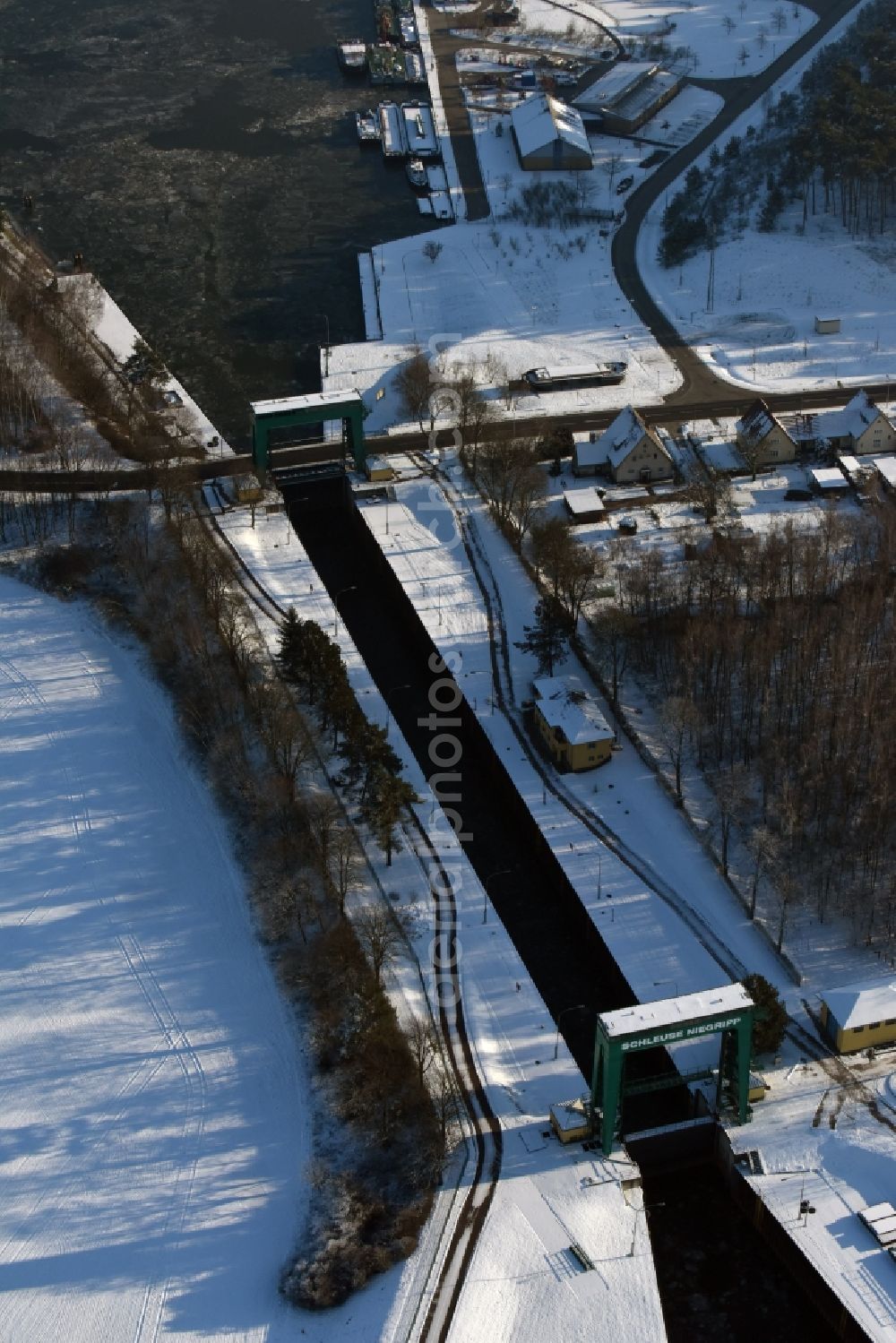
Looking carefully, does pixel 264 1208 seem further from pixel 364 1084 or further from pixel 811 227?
pixel 811 227

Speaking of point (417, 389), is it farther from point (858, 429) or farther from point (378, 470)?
point (858, 429)

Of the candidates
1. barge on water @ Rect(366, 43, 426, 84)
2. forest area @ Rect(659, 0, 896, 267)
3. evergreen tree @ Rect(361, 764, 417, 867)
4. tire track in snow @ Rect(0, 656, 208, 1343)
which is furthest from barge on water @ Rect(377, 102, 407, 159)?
evergreen tree @ Rect(361, 764, 417, 867)

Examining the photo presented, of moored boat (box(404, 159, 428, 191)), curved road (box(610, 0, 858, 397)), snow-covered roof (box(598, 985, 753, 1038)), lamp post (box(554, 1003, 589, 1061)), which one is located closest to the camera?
snow-covered roof (box(598, 985, 753, 1038))

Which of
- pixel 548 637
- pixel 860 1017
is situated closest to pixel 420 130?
pixel 548 637

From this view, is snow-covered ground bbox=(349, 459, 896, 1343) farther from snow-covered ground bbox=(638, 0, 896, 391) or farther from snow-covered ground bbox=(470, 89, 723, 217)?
snow-covered ground bbox=(470, 89, 723, 217)

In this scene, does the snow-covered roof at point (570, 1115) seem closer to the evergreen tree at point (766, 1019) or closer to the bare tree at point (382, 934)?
the evergreen tree at point (766, 1019)
